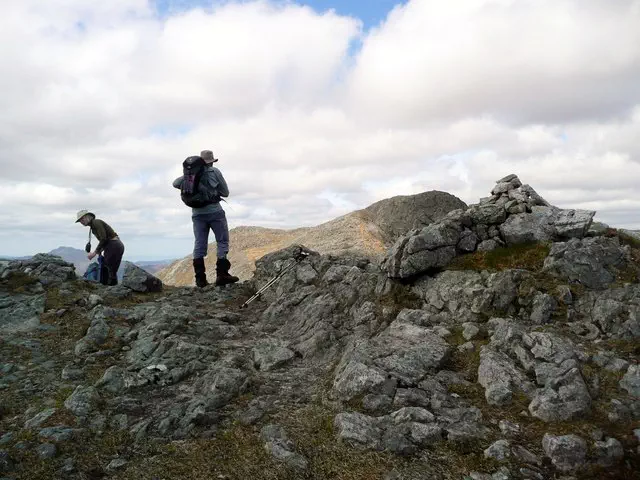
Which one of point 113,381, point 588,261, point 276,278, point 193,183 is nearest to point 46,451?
point 113,381

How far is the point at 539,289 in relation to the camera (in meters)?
10.6

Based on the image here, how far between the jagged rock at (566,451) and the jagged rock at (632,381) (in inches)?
68.8

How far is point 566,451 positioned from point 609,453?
61 centimetres

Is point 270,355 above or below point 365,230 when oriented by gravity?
below

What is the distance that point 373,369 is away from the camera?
9016mm

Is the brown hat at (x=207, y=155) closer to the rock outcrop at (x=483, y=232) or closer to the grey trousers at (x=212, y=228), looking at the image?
the grey trousers at (x=212, y=228)

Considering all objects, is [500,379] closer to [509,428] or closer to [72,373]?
[509,428]

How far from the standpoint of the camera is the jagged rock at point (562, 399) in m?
7.44

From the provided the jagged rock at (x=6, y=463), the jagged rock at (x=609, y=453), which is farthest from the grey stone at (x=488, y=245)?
the jagged rock at (x=6, y=463)

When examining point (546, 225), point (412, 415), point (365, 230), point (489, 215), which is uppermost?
point (365, 230)

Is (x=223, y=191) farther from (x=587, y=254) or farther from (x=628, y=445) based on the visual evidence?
(x=628, y=445)

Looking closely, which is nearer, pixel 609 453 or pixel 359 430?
pixel 609 453

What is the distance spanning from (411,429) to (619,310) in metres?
5.75

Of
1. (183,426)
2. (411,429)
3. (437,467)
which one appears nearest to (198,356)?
(183,426)
